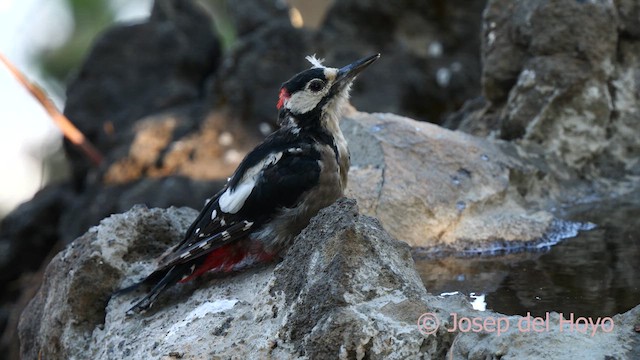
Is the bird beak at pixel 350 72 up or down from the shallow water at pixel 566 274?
up

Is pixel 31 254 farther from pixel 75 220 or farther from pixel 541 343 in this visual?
pixel 541 343

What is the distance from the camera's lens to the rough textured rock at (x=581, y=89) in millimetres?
5172

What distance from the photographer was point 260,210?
3.65 m

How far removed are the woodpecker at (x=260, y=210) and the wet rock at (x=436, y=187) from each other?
604 millimetres

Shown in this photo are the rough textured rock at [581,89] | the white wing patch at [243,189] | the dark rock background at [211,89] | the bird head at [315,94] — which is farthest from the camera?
the dark rock background at [211,89]

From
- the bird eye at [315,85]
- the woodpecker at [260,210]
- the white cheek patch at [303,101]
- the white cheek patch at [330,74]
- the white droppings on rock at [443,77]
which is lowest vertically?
the white droppings on rock at [443,77]

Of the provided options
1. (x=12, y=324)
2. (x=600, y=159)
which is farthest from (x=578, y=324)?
(x=12, y=324)

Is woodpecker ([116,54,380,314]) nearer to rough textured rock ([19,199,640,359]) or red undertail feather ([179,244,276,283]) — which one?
red undertail feather ([179,244,276,283])

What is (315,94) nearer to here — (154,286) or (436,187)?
(436,187)

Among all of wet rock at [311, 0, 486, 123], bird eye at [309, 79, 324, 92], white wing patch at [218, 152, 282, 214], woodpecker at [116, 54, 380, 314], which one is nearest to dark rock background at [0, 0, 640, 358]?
wet rock at [311, 0, 486, 123]

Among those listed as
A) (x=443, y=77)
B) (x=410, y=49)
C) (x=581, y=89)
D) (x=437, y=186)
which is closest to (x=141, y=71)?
(x=410, y=49)

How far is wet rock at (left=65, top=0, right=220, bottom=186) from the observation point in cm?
919

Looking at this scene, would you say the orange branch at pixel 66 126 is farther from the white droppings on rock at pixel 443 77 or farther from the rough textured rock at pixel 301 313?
the rough textured rock at pixel 301 313

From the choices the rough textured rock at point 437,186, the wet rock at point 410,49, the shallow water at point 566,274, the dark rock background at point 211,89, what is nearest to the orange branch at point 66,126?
the dark rock background at point 211,89
